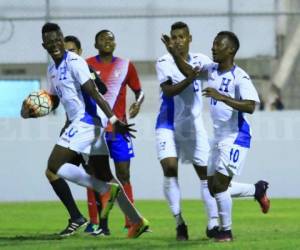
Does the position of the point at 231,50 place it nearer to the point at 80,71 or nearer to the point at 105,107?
the point at 105,107

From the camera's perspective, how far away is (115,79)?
14039 millimetres

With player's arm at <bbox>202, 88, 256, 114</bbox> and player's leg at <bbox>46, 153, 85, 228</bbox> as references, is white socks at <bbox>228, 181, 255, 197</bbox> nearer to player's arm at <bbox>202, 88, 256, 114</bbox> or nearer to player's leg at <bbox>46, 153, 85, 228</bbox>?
player's arm at <bbox>202, 88, 256, 114</bbox>

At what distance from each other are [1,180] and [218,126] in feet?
29.6

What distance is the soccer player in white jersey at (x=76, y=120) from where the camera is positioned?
1204 centimetres

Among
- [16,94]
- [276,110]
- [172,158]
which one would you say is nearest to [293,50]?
[276,110]

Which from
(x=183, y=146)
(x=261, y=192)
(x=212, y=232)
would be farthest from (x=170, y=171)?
(x=261, y=192)

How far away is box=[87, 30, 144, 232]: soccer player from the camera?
45.0 ft

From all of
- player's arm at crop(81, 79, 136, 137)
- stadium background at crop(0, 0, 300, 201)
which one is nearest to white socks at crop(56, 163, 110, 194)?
player's arm at crop(81, 79, 136, 137)

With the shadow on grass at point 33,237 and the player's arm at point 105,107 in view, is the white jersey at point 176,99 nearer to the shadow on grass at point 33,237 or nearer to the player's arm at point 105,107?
the player's arm at point 105,107

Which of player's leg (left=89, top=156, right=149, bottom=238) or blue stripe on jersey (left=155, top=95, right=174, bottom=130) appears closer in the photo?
player's leg (left=89, top=156, right=149, bottom=238)

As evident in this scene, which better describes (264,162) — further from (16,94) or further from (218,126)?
(218,126)

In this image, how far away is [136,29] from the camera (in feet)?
66.0

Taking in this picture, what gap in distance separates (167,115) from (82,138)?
93 centimetres

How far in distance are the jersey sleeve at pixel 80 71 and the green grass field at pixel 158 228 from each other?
1.61 m
